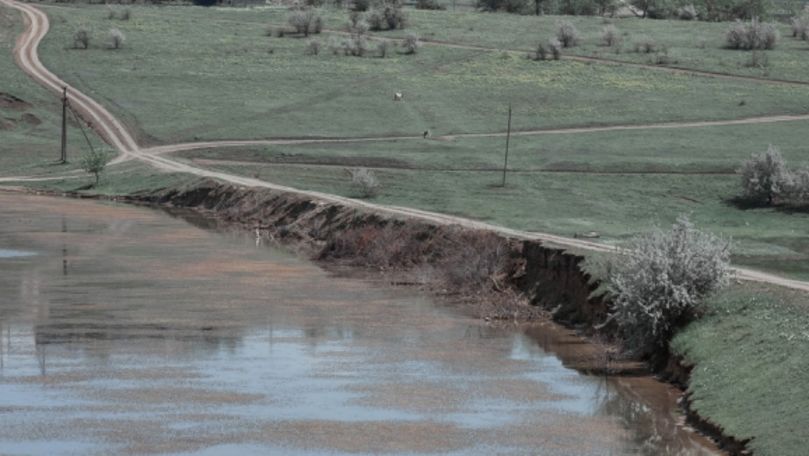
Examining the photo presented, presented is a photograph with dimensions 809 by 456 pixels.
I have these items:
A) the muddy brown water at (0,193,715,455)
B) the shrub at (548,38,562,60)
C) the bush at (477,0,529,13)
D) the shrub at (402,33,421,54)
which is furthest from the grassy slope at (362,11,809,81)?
the muddy brown water at (0,193,715,455)

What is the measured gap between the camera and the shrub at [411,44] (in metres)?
122

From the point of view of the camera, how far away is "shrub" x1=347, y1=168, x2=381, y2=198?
6794 centimetres

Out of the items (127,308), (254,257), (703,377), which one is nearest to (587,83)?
(254,257)

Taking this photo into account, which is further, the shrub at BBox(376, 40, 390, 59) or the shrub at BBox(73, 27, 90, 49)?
the shrub at BBox(376, 40, 390, 59)

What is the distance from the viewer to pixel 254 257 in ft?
180

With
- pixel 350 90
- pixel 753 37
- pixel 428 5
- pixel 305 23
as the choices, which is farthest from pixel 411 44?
pixel 428 5

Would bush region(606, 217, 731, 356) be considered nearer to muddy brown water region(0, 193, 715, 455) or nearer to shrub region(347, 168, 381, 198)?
muddy brown water region(0, 193, 715, 455)

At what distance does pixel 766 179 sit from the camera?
68188 mm

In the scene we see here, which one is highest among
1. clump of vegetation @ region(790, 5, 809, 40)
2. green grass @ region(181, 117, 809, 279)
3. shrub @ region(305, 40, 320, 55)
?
clump of vegetation @ region(790, 5, 809, 40)

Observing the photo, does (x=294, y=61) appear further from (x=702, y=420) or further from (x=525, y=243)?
(x=702, y=420)

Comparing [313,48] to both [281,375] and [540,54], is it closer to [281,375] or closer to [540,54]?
[540,54]

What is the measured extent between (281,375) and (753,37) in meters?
99.4

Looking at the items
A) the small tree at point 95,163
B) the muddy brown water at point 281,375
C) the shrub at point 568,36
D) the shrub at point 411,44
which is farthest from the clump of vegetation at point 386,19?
the muddy brown water at point 281,375

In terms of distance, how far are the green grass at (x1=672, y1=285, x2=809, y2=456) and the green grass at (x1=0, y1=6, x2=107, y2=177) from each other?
5470 cm
